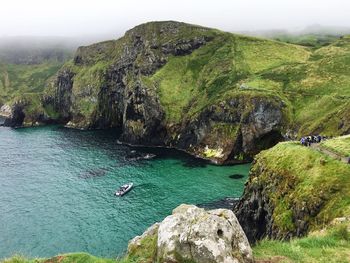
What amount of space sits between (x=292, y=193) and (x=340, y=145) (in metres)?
13.1

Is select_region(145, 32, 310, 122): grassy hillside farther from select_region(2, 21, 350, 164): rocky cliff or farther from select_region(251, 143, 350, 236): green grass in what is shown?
select_region(251, 143, 350, 236): green grass

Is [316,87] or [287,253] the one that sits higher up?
[287,253]

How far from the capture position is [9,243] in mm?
81875

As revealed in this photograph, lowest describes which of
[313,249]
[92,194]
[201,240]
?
[92,194]

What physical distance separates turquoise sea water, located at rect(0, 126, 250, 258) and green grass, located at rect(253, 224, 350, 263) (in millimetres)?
53881

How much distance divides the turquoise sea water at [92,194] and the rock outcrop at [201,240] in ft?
177

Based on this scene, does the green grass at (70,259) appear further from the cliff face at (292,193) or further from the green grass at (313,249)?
the cliff face at (292,193)

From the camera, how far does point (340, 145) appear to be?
2472 inches

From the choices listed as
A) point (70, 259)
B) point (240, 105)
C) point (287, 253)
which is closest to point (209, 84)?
point (240, 105)

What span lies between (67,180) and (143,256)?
107 meters

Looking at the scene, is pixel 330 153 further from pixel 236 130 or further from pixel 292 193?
pixel 236 130

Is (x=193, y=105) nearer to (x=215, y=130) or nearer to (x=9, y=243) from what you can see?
(x=215, y=130)

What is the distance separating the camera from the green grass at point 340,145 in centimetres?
5908

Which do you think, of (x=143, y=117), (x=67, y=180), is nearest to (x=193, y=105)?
(x=143, y=117)
